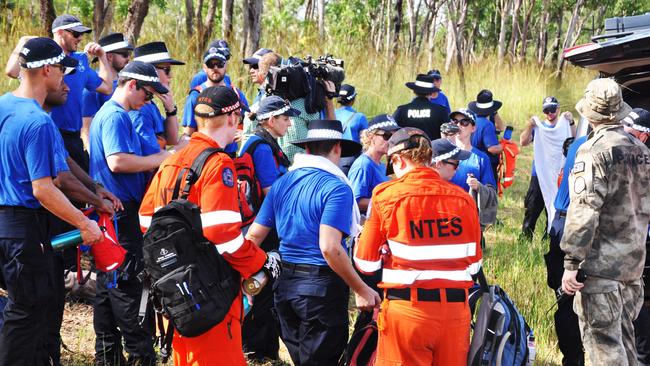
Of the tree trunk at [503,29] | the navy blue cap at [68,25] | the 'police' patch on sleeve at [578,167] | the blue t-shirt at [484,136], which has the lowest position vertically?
the tree trunk at [503,29]

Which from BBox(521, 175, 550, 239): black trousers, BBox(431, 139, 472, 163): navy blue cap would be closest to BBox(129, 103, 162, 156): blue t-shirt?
BBox(431, 139, 472, 163): navy blue cap

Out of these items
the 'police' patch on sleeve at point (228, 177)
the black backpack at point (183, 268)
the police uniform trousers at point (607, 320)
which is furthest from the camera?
the police uniform trousers at point (607, 320)

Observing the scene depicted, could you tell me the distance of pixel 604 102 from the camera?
16.1 feet

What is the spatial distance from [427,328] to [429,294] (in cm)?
18

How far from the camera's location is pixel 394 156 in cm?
448

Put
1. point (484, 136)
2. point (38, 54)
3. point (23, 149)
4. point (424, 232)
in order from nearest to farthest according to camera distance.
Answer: point (424, 232) → point (23, 149) → point (38, 54) → point (484, 136)

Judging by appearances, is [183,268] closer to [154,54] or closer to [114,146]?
[114,146]

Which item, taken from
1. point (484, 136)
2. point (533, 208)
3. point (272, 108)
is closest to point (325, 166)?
point (272, 108)

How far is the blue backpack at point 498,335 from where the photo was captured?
4438mm

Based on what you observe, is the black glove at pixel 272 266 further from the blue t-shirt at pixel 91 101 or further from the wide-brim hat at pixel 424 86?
the wide-brim hat at pixel 424 86

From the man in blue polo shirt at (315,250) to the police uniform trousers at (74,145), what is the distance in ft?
7.82

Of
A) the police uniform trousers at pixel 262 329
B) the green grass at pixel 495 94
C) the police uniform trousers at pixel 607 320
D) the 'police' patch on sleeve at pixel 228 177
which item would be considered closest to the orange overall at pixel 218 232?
the 'police' patch on sleeve at pixel 228 177

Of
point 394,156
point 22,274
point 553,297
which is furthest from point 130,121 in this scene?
point 553,297

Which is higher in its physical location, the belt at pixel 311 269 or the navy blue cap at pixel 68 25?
the navy blue cap at pixel 68 25
